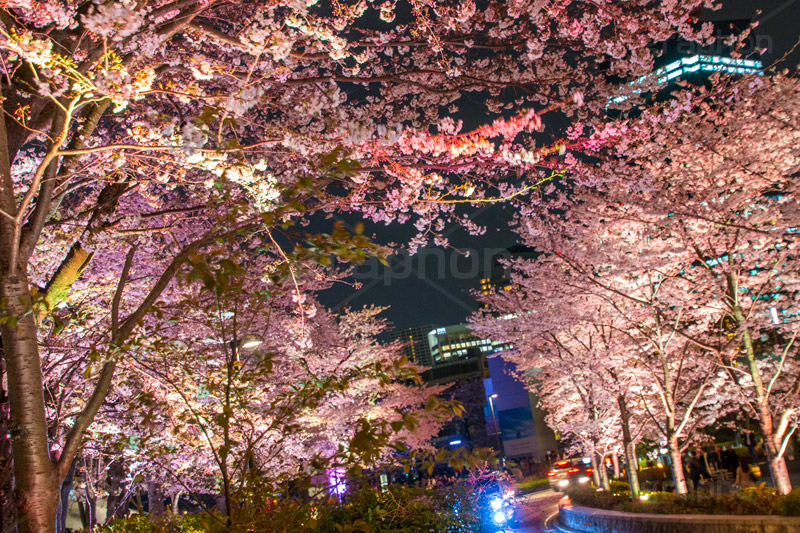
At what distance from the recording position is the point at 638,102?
7074 mm

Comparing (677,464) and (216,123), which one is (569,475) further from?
(216,123)

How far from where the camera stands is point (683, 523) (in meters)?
8.77

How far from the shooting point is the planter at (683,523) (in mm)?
7160

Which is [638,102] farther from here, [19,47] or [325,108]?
[19,47]

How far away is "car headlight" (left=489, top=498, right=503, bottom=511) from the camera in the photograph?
1044 cm

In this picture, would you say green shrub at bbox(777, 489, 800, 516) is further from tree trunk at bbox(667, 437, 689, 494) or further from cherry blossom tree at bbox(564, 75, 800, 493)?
tree trunk at bbox(667, 437, 689, 494)

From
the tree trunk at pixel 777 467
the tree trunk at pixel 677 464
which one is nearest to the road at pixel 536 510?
the tree trunk at pixel 677 464

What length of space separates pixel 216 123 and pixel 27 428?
5.46m

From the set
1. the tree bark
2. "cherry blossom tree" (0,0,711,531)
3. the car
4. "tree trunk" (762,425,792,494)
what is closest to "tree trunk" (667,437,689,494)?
the tree bark

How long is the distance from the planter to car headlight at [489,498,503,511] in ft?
8.57

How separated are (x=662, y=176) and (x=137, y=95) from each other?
11044 millimetres

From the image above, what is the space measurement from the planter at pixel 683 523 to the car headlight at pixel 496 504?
8.57 feet

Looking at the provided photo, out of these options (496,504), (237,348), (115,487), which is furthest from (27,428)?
(115,487)

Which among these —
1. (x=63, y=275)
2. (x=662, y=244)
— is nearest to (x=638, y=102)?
(x=63, y=275)
